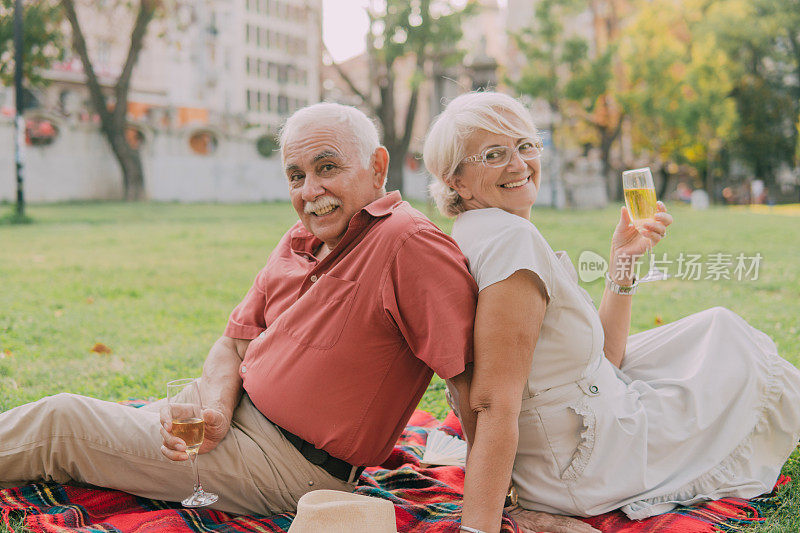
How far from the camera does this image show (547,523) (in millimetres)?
2523

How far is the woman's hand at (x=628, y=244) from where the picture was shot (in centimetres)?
282

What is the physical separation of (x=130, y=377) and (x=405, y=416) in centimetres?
316

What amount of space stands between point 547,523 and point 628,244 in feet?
3.87

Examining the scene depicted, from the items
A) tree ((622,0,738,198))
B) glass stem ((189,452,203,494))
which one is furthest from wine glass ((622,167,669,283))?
tree ((622,0,738,198))

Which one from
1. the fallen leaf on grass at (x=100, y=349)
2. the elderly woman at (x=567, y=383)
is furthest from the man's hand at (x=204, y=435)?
the fallen leaf on grass at (x=100, y=349)

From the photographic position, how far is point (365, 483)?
3.11m

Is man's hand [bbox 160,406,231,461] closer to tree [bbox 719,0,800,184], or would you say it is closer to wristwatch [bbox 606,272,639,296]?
wristwatch [bbox 606,272,639,296]

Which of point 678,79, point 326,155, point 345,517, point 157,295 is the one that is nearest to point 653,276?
point 326,155

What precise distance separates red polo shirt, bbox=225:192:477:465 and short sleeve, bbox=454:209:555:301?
0.24 ft

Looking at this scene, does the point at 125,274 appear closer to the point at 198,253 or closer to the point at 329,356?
the point at 198,253

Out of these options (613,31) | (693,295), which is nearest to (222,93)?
(613,31)

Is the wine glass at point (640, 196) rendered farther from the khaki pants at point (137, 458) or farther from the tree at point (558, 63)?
the tree at point (558, 63)

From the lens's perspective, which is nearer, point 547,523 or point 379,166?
point 547,523

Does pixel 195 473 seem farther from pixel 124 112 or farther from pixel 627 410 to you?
pixel 124 112
